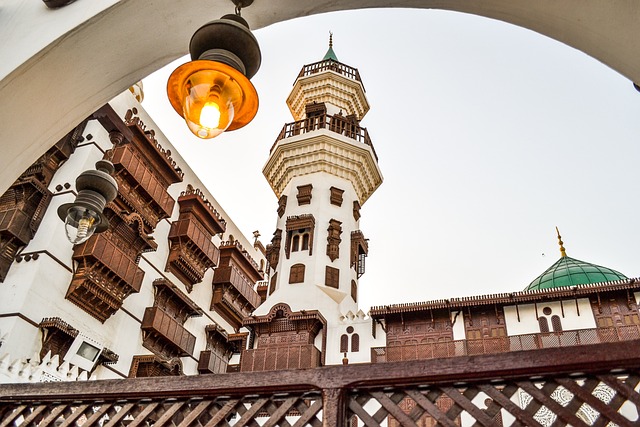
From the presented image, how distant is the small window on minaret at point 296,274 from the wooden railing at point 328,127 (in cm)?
665

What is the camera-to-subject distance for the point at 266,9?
2.64m

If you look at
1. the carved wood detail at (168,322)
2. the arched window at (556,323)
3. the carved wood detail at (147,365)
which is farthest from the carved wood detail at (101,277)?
the arched window at (556,323)

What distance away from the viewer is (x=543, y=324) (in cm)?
1728

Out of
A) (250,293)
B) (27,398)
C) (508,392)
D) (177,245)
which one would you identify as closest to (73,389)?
(27,398)

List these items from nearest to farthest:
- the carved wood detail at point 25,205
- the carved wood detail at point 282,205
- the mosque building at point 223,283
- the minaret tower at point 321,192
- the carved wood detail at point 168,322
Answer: the carved wood detail at point 25,205 → the mosque building at point 223,283 → the carved wood detail at point 168,322 → the minaret tower at point 321,192 → the carved wood detail at point 282,205

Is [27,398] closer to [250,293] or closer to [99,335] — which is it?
[99,335]

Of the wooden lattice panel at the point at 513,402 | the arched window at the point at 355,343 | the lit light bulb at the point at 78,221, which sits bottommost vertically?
the wooden lattice panel at the point at 513,402

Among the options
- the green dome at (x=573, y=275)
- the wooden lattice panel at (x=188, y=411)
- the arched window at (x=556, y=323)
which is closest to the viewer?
the wooden lattice panel at (x=188, y=411)

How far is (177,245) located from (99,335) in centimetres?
547

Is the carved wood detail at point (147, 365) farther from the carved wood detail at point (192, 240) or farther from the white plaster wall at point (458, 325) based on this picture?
the white plaster wall at point (458, 325)

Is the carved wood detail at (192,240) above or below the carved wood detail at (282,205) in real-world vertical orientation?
below

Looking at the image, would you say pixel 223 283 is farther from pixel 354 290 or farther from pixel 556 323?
pixel 556 323

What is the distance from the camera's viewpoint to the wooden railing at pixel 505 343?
16.1m

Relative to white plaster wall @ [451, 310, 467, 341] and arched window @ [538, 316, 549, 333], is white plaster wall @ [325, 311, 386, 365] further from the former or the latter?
arched window @ [538, 316, 549, 333]
